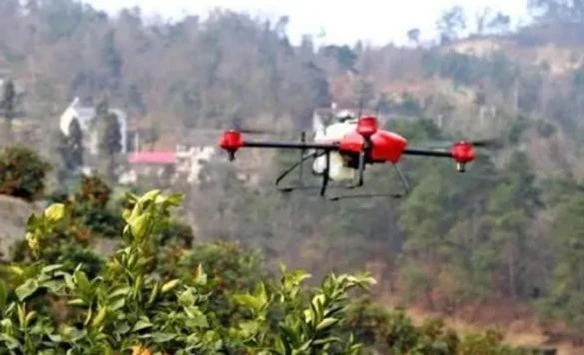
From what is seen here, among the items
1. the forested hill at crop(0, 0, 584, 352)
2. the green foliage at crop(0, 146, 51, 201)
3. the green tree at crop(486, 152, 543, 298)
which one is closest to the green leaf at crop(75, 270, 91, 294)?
the forested hill at crop(0, 0, 584, 352)

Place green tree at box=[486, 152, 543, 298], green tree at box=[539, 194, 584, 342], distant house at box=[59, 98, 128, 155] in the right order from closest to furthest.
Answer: green tree at box=[539, 194, 584, 342]
green tree at box=[486, 152, 543, 298]
distant house at box=[59, 98, 128, 155]

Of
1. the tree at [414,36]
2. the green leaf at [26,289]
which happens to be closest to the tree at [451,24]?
the tree at [414,36]

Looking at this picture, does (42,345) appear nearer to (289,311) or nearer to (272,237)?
(289,311)

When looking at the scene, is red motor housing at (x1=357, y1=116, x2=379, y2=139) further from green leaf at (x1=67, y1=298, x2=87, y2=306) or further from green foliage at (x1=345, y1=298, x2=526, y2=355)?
green foliage at (x1=345, y1=298, x2=526, y2=355)

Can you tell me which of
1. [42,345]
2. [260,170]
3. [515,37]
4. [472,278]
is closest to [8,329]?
[42,345]

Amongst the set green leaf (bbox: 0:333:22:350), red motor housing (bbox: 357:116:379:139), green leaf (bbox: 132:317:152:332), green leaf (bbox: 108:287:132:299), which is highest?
red motor housing (bbox: 357:116:379:139)
